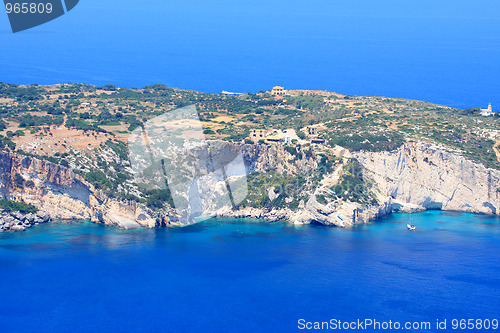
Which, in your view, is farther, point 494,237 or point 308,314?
point 494,237

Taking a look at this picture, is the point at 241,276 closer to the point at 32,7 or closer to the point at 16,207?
the point at 16,207

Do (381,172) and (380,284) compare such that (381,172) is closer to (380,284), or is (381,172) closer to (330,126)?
(330,126)

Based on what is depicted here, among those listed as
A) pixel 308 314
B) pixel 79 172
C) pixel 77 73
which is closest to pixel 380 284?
pixel 308 314

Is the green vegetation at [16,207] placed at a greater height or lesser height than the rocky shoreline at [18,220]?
greater

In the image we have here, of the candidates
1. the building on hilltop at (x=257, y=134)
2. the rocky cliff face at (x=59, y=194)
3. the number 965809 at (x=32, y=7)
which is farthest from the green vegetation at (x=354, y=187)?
the number 965809 at (x=32, y=7)

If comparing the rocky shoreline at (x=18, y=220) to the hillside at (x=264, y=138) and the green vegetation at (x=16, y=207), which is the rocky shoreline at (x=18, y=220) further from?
the hillside at (x=264, y=138)

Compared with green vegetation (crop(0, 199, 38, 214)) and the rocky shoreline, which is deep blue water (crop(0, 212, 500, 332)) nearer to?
the rocky shoreline
